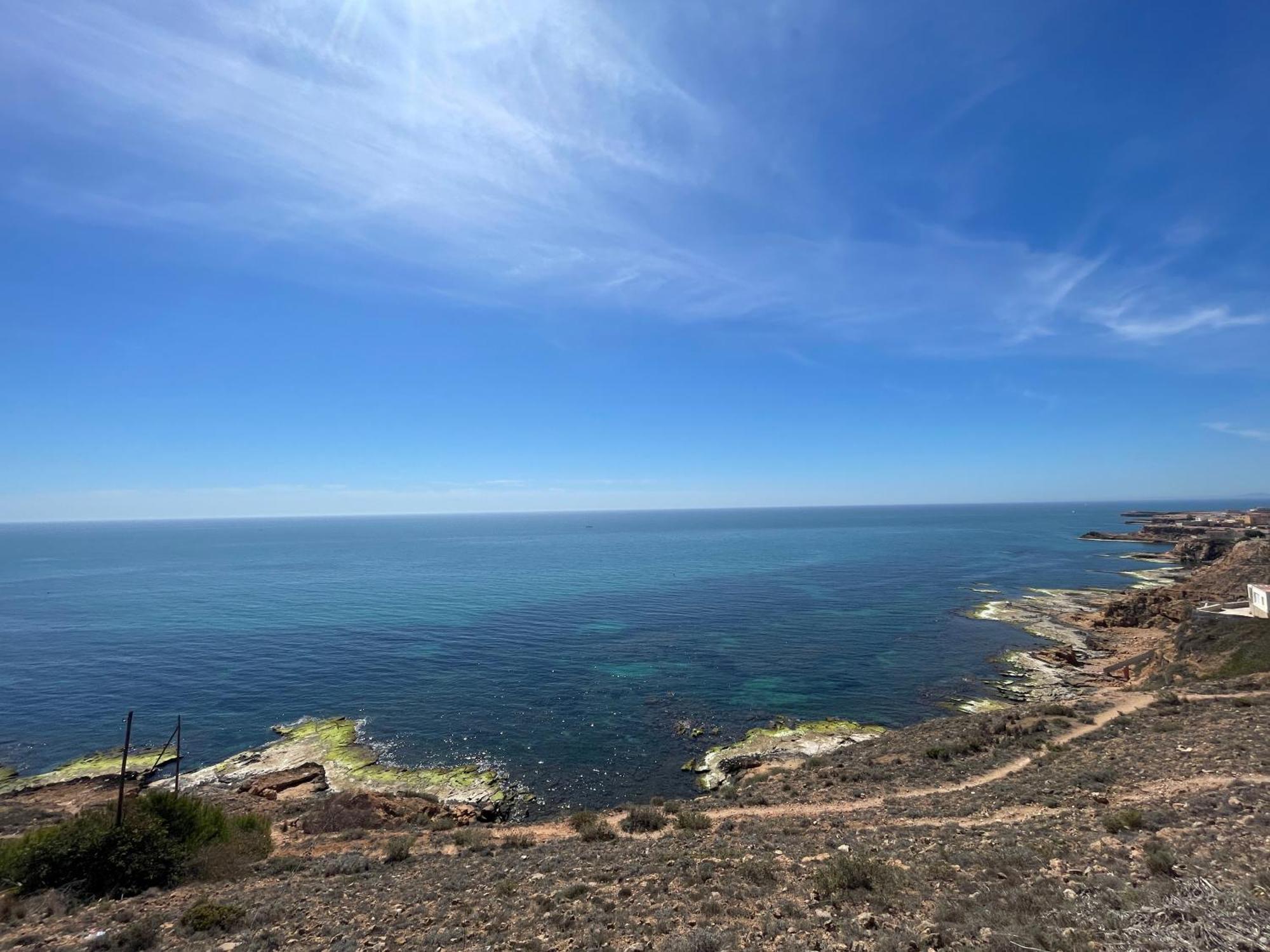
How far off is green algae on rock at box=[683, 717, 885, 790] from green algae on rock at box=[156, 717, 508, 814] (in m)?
11.0

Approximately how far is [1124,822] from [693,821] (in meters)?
12.5

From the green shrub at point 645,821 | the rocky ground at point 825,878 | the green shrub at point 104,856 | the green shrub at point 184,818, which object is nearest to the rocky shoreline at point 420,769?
the rocky ground at point 825,878

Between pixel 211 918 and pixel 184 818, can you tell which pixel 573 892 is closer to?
pixel 211 918

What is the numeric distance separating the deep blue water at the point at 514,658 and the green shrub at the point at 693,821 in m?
8.31

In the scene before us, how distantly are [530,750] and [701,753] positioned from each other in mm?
10120

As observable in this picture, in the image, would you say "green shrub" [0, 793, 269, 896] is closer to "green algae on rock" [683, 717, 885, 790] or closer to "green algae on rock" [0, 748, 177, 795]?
"green algae on rock" [0, 748, 177, 795]

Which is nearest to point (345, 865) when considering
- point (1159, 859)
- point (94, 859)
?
point (94, 859)

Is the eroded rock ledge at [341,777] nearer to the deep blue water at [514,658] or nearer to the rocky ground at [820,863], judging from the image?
the rocky ground at [820,863]

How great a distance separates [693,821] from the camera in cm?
2077

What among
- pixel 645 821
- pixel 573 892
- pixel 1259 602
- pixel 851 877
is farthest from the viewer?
pixel 1259 602

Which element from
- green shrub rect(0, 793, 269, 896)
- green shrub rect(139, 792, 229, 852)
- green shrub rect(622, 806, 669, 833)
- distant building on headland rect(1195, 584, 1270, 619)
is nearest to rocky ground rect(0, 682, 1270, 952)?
green shrub rect(622, 806, 669, 833)

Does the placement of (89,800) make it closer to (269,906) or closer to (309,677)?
(309,677)

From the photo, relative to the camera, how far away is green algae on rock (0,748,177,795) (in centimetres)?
3105

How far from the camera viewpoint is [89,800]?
2853 centimetres
